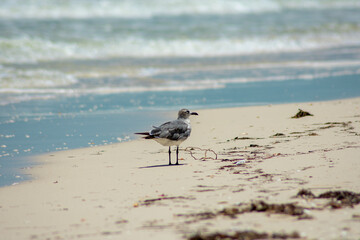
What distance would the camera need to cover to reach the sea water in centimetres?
1058

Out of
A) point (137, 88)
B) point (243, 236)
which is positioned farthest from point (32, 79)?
point (243, 236)

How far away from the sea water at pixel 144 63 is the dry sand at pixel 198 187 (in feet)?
3.02

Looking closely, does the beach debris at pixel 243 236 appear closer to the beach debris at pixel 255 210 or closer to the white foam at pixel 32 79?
the beach debris at pixel 255 210

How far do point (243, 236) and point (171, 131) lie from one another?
3177 mm

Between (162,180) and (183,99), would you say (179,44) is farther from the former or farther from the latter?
(162,180)

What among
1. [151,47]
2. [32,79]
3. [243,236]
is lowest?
[243,236]

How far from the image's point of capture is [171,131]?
7.14 metres

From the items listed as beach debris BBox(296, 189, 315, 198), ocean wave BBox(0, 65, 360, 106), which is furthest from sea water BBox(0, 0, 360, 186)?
beach debris BBox(296, 189, 315, 198)

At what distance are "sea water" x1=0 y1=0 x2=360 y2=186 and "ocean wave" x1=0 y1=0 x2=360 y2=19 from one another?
7cm

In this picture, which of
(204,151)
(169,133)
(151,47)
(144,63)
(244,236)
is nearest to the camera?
(244,236)

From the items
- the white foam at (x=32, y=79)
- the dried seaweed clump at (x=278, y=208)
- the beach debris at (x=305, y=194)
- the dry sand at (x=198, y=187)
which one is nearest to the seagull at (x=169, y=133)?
the dry sand at (x=198, y=187)

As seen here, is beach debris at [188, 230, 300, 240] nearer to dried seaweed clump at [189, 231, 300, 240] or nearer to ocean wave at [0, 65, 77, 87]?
dried seaweed clump at [189, 231, 300, 240]

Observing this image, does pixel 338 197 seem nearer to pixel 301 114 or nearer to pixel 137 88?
pixel 301 114

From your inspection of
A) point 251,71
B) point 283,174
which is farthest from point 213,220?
point 251,71
